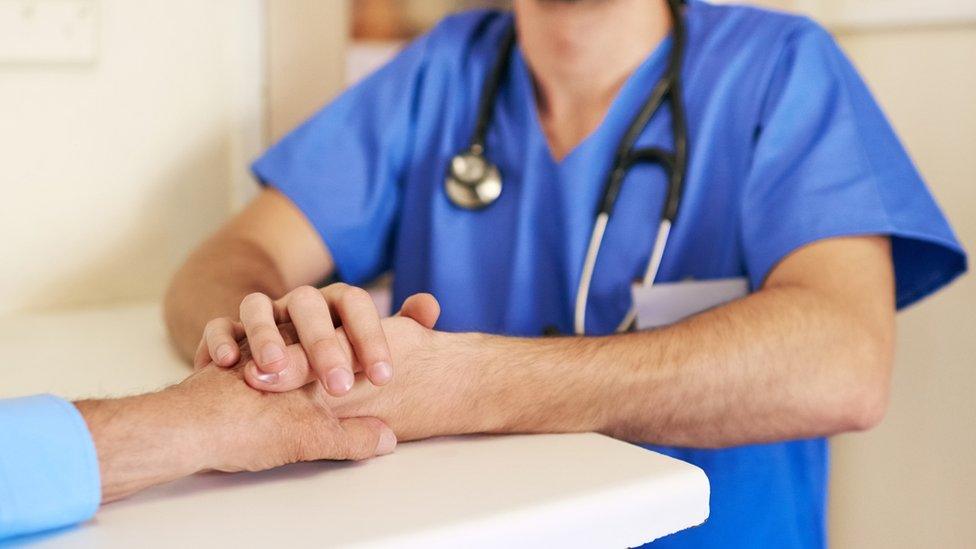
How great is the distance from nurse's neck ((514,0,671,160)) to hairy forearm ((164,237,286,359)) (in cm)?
36

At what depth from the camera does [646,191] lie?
3.66 feet

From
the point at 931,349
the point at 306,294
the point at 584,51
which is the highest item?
the point at 584,51

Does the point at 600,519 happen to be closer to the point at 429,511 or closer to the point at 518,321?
the point at 429,511

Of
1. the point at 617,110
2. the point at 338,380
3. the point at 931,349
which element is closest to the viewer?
the point at 338,380

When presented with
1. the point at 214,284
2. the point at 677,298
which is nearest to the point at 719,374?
the point at 677,298

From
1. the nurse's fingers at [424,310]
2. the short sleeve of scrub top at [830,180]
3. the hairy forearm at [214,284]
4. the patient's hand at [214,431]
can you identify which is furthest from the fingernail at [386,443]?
the short sleeve of scrub top at [830,180]

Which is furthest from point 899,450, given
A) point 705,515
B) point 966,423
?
point 705,515

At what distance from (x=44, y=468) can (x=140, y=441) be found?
7cm

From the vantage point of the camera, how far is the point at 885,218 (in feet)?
3.29

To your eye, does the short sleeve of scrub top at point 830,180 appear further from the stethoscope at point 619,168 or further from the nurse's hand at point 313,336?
the nurse's hand at point 313,336

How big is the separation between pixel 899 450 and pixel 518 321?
1.84ft

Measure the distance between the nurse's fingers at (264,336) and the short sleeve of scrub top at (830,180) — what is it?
1.74ft

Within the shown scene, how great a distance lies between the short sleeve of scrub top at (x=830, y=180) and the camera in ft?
3.31

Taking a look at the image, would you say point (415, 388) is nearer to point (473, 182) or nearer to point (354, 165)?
point (473, 182)
